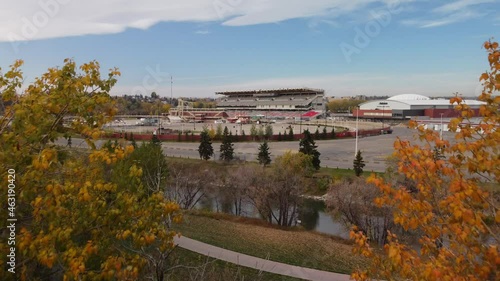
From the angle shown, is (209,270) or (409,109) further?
(409,109)

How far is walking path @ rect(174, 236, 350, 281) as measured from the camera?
490 inches

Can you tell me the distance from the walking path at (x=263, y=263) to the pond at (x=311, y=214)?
6.53 m

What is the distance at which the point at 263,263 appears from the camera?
12875 millimetres

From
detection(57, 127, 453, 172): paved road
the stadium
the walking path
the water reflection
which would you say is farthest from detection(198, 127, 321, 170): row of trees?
the stadium

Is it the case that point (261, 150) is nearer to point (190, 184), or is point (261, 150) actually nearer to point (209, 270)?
point (190, 184)

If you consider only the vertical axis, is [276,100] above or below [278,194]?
above

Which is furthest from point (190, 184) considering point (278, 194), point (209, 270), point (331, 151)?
point (331, 151)

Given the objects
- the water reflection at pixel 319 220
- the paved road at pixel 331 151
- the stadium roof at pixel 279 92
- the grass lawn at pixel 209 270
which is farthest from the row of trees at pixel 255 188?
the stadium roof at pixel 279 92

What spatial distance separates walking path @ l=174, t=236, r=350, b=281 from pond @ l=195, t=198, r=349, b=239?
6.53 m

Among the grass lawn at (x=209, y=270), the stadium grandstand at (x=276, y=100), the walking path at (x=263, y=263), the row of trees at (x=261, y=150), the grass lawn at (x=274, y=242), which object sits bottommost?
the grass lawn at (x=274, y=242)

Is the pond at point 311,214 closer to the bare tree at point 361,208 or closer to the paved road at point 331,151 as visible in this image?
the bare tree at point 361,208

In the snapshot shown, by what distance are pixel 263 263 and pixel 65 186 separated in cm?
1026

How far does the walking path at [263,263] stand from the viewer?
12453 mm

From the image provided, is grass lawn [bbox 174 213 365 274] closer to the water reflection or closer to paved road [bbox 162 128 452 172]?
the water reflection
